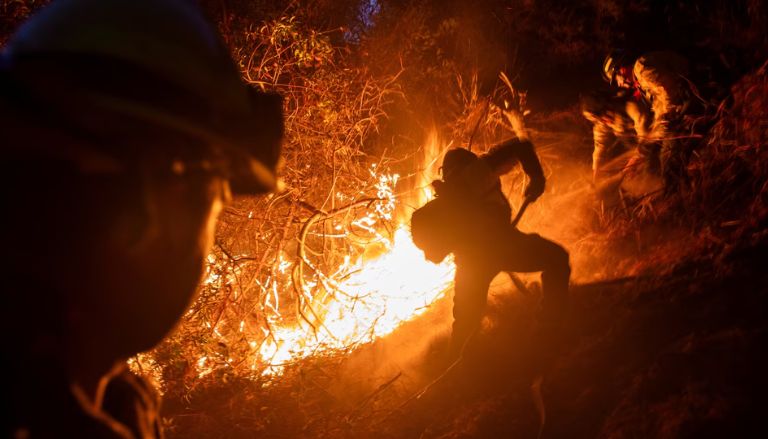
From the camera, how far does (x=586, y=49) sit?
10.4 metres

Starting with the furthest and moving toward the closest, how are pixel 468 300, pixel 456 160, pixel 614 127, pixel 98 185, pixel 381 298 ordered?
1. pixel 614 127
2. pixel 381 298
3. pixel 468 300
4. pixel 456 160
5. pixel 98 185

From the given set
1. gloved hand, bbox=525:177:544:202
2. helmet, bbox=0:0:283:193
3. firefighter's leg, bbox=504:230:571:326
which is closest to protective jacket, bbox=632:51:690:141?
gloved hand, bbox=525:177:544:202

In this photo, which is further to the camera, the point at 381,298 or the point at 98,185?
the point at 381,298

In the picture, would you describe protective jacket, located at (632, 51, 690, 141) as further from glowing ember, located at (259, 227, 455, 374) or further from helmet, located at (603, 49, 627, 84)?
glowing ember, located at (259, 227, 455, 374)

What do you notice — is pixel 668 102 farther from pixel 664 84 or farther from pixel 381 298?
pixel 381 298

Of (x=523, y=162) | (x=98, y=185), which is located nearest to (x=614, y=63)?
(x=523, y=162)

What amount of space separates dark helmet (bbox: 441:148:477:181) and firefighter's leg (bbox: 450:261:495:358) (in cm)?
93

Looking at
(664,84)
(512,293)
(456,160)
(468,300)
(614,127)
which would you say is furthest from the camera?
(614,127)

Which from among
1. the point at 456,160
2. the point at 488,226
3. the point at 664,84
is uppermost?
the point at 456,160

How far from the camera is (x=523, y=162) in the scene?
4.26 meters

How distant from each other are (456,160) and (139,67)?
3.19m

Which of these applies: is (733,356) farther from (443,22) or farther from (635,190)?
(443,22)

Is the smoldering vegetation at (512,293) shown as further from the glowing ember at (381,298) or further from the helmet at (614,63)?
the helmet at (614,63)

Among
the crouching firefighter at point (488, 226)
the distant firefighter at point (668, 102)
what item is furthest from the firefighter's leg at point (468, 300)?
the distant firefighter at point (668, 102)
